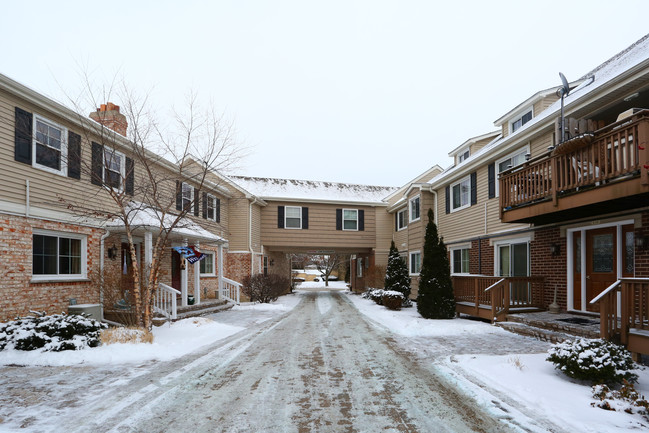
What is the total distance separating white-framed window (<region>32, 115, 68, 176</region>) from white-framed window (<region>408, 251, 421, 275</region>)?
573 inches

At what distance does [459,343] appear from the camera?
858cm

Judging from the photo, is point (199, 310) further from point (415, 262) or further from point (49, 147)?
point (415, 262)

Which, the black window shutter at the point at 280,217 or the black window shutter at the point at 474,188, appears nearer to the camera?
the black window shutter at the point at 474,188

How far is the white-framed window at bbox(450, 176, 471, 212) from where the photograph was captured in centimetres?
1529

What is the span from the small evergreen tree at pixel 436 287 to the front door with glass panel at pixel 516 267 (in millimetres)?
1815

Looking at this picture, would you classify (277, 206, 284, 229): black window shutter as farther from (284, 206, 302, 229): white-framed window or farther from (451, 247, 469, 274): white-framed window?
(451, 247, 469, 274): white-framed window

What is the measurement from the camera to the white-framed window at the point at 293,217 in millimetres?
24188

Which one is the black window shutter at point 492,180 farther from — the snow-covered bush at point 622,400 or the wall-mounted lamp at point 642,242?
Answer: the snow-covered bush at point 622,400

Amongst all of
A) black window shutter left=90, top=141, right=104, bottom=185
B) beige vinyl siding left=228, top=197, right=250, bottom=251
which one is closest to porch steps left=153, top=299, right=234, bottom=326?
black window shutter left=90, top=141, right=104, bottom=185

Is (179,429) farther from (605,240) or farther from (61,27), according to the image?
(61,27)

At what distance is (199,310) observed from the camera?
13930 mm

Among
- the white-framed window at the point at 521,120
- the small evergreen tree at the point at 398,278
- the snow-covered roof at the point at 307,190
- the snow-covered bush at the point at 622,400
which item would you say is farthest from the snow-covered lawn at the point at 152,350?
the snow-covered roof at the point at 307,190

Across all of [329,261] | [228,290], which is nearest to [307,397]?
[228,290]

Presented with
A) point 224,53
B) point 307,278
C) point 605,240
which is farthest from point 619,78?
point 307,278
